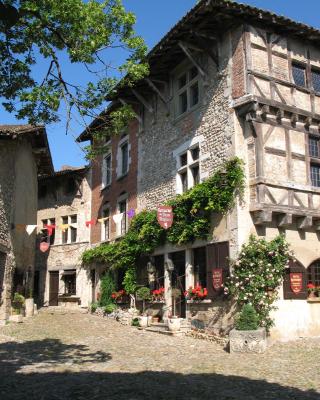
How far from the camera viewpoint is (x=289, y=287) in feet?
39.1

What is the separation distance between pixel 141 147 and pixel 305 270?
28.0 feet

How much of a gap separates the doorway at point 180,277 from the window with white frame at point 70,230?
10337 millimetres

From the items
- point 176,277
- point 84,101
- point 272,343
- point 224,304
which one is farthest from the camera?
point 176,277

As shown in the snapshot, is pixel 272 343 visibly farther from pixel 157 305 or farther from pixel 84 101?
pixel 84 101

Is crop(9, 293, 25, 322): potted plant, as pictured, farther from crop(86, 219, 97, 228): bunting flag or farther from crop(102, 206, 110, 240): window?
crop(86, 219, 97, 228): bunting flag

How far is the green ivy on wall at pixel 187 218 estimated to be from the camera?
12.1 meters

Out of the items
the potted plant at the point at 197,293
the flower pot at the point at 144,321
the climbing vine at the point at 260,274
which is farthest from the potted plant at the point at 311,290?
the flower pot at the point at 144,321

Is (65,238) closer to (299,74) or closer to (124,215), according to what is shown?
(124,215)

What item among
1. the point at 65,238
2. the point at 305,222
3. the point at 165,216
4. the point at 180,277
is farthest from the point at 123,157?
the point at 305,222

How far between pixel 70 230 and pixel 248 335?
16.0 metres

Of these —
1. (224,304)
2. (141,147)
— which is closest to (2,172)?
(141,147)

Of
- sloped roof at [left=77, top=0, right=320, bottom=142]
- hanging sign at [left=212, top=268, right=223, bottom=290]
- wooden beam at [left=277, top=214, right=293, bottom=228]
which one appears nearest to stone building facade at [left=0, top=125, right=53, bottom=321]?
sloped roof at [left=77, top=0, right=320, bottom=142]

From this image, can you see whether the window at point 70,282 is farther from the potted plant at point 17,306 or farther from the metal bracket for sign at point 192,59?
the metal bracket for sign at point 192,59

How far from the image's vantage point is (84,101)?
775 centimetres
